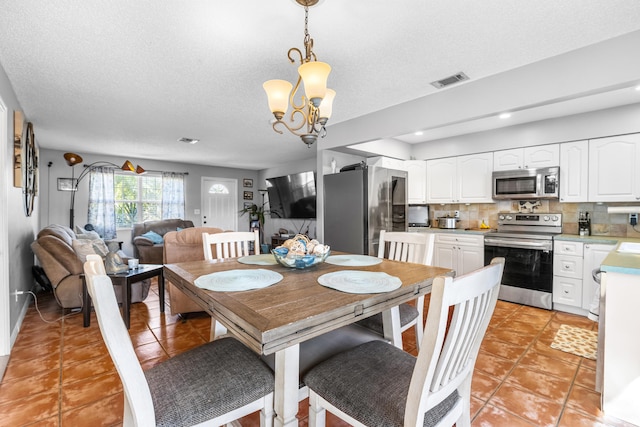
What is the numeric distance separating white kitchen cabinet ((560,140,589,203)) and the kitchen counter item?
132 cm

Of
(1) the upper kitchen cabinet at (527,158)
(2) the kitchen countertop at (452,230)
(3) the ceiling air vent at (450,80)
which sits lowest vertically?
(2) the kitchen countertop at (452,230)

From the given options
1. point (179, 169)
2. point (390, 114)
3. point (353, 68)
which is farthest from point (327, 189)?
point (179, 169)

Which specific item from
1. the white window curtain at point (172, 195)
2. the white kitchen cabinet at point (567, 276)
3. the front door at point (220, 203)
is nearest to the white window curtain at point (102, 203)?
the white window curtain at point (172, 195)

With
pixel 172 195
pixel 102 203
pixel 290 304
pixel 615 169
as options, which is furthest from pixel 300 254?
pixel 172 195

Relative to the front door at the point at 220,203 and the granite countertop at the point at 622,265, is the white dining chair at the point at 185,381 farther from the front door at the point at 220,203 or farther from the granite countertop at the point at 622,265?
the front door at the point at 220,203

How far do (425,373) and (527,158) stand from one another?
3.87m

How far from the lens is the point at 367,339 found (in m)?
1.61

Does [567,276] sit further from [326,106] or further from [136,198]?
[136,198]

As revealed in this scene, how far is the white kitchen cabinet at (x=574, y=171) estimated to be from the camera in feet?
11.0

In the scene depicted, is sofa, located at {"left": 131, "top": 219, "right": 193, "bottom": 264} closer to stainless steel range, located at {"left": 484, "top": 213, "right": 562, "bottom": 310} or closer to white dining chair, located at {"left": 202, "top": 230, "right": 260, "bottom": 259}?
white dining chair, located at {"left": 202, "top": 230, "right": 260, "bottom": 259}

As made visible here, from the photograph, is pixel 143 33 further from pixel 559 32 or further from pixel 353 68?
pixel 559 32

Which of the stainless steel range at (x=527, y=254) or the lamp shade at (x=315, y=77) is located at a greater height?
Result: the lamp shade at (x=315, y=77)

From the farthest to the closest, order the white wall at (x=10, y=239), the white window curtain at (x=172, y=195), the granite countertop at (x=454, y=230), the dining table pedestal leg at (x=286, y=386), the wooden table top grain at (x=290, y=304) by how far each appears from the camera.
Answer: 1. the white window curtain at (x=172, y=195)
2. the granite countertop at (x=454, y=230)
3. the white wall at (x=10, y=239)
4. the dining table pedestal leg at (x=286, y=386)
5. the wooden table top grain at (x=290, y=304)

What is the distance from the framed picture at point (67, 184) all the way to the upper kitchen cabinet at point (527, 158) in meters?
7.27
